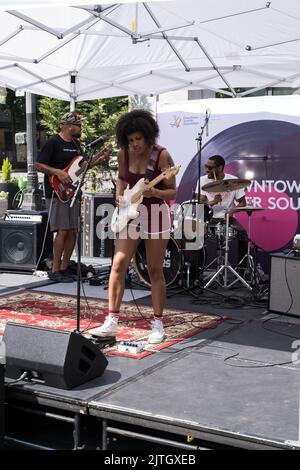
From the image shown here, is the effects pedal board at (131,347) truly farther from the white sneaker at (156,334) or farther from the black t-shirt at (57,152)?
the black t-shirt at (57,152)

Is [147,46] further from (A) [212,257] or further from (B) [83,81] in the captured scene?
(A) [212,257]

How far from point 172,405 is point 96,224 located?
18.7ft

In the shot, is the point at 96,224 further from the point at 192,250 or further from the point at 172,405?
the point at 172,405

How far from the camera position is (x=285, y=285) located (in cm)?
547

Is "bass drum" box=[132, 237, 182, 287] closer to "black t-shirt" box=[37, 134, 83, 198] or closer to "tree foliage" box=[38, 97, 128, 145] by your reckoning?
"black t-shirt" box=[37, 134, 83, 198]

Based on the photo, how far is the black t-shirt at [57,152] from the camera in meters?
6.74

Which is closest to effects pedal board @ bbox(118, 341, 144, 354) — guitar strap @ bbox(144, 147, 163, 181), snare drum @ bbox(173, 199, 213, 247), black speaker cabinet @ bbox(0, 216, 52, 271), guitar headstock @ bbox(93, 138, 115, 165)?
guitar strap @ bbox(144, 147, 163, 181)

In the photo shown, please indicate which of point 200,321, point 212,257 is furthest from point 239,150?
point 200,321

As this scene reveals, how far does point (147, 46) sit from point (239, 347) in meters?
4.38

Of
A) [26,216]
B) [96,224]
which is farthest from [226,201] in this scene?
[26,216]

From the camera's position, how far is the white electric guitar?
409 cm

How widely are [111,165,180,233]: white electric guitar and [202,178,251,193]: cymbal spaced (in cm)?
213

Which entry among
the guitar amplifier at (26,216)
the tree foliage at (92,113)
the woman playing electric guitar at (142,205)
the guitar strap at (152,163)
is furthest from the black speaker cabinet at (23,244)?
the tree foliage at (92,113)

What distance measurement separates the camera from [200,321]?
520 centimetres
